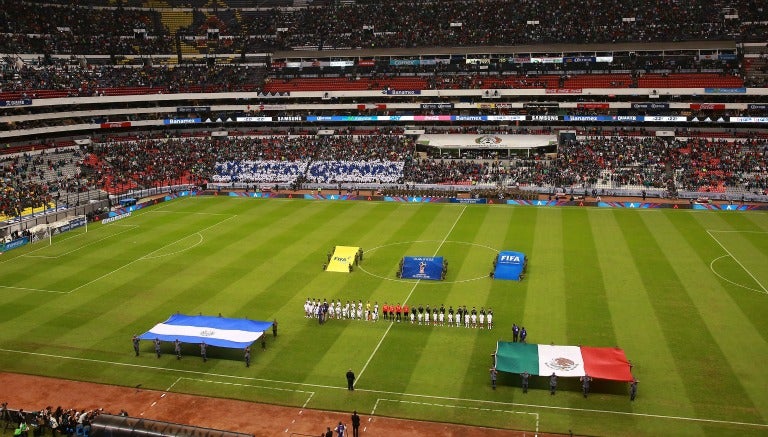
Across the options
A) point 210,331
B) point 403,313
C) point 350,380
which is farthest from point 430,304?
point 210,331

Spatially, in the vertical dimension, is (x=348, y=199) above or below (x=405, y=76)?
below

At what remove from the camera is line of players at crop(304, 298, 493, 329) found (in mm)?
35156

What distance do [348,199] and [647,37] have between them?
160 feet

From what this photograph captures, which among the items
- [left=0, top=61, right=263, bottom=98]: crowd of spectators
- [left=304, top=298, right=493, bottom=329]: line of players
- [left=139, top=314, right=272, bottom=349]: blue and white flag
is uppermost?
[left=0, top=61, right=263, bottom=98]: crowd of spectators

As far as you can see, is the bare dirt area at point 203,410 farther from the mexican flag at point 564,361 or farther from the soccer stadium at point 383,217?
the mexican flag at point 564,361

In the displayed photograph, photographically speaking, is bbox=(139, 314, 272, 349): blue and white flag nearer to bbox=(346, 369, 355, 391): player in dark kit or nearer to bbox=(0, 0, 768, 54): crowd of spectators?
bbox=(346, 369, 355, 391): player in dark kit

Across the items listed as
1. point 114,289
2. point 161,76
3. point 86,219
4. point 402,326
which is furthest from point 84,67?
point 402,326

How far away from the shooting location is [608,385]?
28.4 meters

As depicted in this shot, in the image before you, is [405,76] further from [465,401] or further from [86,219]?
[465,401]

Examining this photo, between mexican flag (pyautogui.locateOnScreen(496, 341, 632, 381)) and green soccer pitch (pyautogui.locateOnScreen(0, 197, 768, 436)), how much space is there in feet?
3.46

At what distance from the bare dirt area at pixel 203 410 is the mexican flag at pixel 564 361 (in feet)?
11.6

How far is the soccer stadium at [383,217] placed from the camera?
28203mm

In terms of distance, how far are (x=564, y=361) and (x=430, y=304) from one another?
36.7 feet

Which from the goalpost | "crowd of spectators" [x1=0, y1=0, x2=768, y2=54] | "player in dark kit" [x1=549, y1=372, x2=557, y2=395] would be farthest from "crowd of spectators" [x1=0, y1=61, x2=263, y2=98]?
"player in dark kit" [x1=549, y1=372, x2=557, y2=395]
